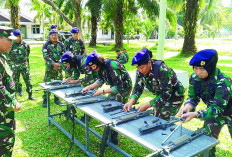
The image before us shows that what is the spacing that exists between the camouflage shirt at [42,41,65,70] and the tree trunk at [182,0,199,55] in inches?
423

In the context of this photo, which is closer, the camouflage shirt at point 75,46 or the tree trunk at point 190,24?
the camouflage shirt at point 75,46

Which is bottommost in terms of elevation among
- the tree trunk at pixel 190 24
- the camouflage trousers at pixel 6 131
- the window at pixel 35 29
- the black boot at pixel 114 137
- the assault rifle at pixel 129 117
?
the black boot at pixel 114 137

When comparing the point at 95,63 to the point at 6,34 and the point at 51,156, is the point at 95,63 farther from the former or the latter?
the point at 51,156

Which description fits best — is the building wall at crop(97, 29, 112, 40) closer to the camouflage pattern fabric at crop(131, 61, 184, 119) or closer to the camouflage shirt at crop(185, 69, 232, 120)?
the camouflage pattern fabric at crop(131, 61, 184, 119)

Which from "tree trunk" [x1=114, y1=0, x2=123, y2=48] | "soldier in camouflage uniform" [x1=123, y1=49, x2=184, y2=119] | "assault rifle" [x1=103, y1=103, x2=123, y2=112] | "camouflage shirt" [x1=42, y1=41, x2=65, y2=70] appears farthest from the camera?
"tree trunk" [x1=114, y1=0, x2=123, y2=48]

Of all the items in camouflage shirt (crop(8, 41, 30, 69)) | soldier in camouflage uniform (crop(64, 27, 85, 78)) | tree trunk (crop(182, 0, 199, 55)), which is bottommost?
camouflage shirt (crop(8, 41, 30, 69))

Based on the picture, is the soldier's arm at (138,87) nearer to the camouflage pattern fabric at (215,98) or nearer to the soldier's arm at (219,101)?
the camouflage pattern fabric at (215,98)

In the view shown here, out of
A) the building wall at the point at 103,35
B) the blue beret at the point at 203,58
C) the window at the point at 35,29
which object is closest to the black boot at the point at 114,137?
the blue beret at the point at 203,58

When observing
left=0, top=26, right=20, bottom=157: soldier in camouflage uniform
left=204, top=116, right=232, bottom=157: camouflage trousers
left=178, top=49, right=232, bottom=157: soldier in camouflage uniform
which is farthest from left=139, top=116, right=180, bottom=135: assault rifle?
left=0, top=26, right=20, bottom=157: soldier in camouflage uniform

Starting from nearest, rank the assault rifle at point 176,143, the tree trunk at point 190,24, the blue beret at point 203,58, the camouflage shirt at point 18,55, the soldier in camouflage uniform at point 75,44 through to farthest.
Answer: the assault rifle at point 176,143
the blue beret at point 203,58
the camouflage shirt at point 18,55
the soldier in camouflage uniform at point 75,44
the tree trunk at point 190,24

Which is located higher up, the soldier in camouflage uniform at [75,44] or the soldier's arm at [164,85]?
the soldier in camouflage uniform at [75,44]

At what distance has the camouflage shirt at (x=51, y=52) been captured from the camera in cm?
563

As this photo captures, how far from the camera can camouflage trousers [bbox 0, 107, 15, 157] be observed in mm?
2518

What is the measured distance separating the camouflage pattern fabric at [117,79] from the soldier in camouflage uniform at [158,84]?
41 cm
